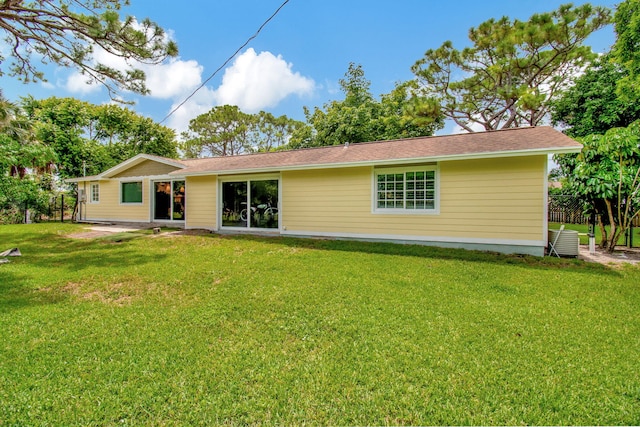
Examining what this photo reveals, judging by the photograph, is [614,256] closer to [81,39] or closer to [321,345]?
[321,345]

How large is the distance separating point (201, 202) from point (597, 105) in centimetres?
1656

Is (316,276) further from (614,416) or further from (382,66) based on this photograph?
(382,66)

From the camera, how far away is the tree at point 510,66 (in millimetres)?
14352

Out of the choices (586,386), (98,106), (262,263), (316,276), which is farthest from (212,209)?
(98,106)

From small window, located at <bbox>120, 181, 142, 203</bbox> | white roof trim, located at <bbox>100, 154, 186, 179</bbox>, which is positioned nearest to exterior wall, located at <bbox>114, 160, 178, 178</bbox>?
white roof trim, located at <bbox>100, 154, 186, 179</bbox>

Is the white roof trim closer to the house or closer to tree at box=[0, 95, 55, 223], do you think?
the house

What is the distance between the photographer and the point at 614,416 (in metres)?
2.07

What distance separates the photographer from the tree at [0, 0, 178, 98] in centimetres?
698

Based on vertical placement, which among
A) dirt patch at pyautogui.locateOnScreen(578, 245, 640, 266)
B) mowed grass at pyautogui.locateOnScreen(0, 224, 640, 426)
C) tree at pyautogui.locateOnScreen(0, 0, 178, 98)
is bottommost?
mowed grass at pyautogui.locateOnScreen(0, 224, 640, 426)

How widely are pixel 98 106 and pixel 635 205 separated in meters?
31.0

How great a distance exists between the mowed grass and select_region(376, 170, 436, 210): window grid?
2.70 meters

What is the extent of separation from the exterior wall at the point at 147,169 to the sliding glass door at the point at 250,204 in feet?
13.4

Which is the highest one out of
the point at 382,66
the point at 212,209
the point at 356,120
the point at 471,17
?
the point at 471,17

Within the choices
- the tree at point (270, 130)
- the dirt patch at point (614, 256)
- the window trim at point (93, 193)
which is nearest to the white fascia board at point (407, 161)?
the dirt patch at point (614, 256)
